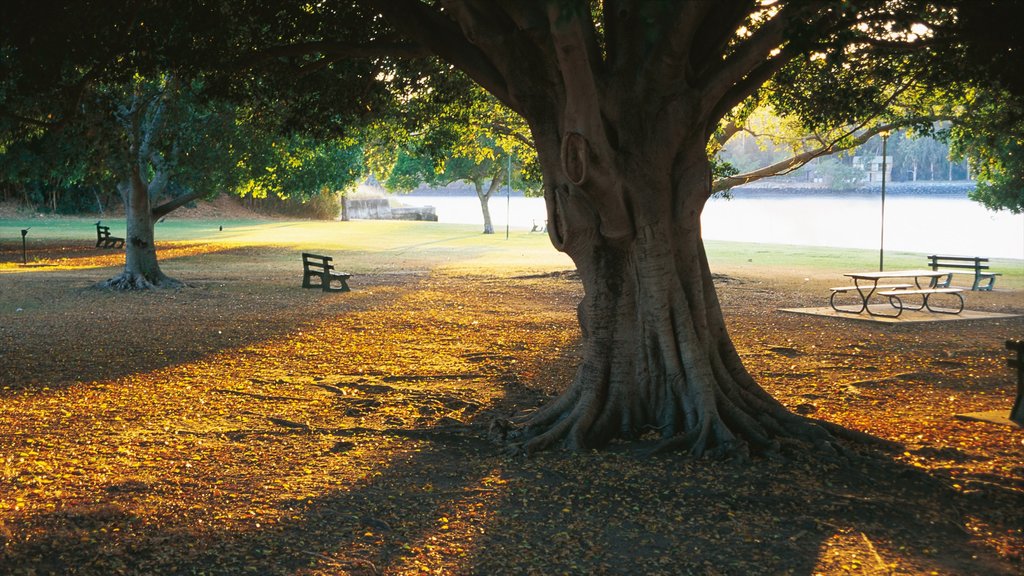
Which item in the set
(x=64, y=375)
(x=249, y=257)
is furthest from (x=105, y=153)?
(x=249, y=257)

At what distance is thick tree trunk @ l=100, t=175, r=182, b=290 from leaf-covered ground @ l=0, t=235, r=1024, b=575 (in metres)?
7.83

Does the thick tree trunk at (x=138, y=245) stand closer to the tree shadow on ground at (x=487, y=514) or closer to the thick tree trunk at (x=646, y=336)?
the tree shadow on ground at (x=487, y=514)

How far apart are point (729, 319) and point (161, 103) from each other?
1336 centimetres

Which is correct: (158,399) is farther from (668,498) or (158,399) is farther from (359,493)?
(668,498)

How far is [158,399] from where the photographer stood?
976 cm

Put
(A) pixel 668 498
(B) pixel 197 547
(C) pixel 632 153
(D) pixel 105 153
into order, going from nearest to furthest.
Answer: (B) pixel 197 547 → (A) pixel 668 498 → (C) pixel 632 153 → (D) pixel 105 153

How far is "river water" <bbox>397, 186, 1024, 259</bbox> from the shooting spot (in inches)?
2184

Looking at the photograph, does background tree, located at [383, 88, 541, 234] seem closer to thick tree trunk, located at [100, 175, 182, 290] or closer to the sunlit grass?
the sunlit grass

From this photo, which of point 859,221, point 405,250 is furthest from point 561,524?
point 859,221

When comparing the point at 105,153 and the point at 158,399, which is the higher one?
the point at 105,153

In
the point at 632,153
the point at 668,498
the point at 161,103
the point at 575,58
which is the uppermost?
the point at 161,103

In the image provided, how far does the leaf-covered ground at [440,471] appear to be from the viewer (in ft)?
18.0

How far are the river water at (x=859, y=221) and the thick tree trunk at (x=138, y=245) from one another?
29718 mm

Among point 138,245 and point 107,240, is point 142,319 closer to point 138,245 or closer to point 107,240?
point 138,245
